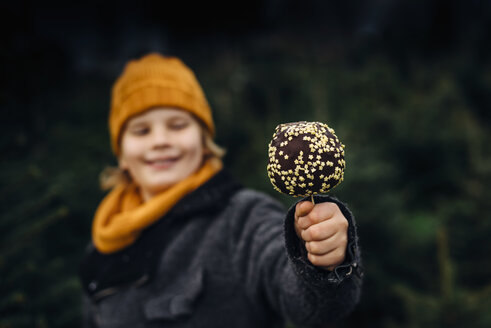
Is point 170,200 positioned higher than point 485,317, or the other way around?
point 170,200

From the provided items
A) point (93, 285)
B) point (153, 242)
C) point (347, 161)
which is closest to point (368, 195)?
point (347, 161)

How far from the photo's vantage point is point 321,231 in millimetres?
925

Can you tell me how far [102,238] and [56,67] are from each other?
7.91 feet

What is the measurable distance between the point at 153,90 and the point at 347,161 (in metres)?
1.69

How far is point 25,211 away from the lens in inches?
83.3

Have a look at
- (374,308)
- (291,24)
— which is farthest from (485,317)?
(291,24)

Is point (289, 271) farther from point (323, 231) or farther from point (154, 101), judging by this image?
point (154, 101)

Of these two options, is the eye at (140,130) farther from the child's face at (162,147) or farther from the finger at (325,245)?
the finger at (325,245)

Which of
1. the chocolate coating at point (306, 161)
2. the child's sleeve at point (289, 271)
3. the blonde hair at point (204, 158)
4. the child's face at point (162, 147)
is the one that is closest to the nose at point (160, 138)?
the child's face at point (162, 147)

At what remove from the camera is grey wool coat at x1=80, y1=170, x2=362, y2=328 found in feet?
4.76

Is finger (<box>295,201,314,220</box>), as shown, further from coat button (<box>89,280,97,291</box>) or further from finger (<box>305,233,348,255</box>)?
coat button (<box>89,280,97,291</box>)

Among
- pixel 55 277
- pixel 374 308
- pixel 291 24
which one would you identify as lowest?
pixel 374 308

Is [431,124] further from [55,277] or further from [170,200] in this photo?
[55,277]

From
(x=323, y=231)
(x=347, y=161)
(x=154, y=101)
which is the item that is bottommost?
(x=347, y=161)
